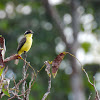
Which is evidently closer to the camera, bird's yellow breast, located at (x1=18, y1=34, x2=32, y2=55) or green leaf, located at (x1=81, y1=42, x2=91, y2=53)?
Answer: bird's yellow breast, located at (x1=18, y1=34, x2=32, y2=55)

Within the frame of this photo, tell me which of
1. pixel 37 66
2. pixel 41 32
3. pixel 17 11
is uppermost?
pixel 17 11

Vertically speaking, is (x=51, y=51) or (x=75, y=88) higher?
(x=51, y=51)

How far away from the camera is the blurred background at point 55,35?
37.3 feet

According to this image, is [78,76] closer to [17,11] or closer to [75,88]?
[75,88]

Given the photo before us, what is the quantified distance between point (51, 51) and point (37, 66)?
1.47m

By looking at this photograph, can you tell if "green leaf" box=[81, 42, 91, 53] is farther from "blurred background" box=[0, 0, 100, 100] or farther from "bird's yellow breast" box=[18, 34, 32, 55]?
"bird's yellow breast" box=[18, 34, 32, 55]

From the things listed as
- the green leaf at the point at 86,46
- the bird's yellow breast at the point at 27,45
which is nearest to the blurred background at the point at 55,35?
the green leaf at the point at 86,46

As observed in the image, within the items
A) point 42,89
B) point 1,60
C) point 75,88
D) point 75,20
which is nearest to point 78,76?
point 75,88

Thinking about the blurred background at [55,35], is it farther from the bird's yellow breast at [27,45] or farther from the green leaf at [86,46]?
the bird's yellow breast at [27,45]

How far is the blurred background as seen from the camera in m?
11.4

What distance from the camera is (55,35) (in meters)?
12.8

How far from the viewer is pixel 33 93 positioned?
11.3 m

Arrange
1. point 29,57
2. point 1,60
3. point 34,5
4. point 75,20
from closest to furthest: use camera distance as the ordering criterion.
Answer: point 1,60, point 29,57, point 75,20, point 34,5

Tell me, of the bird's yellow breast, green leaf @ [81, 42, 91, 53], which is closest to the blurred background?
green leaf @ [81, 42, 91, 53]
